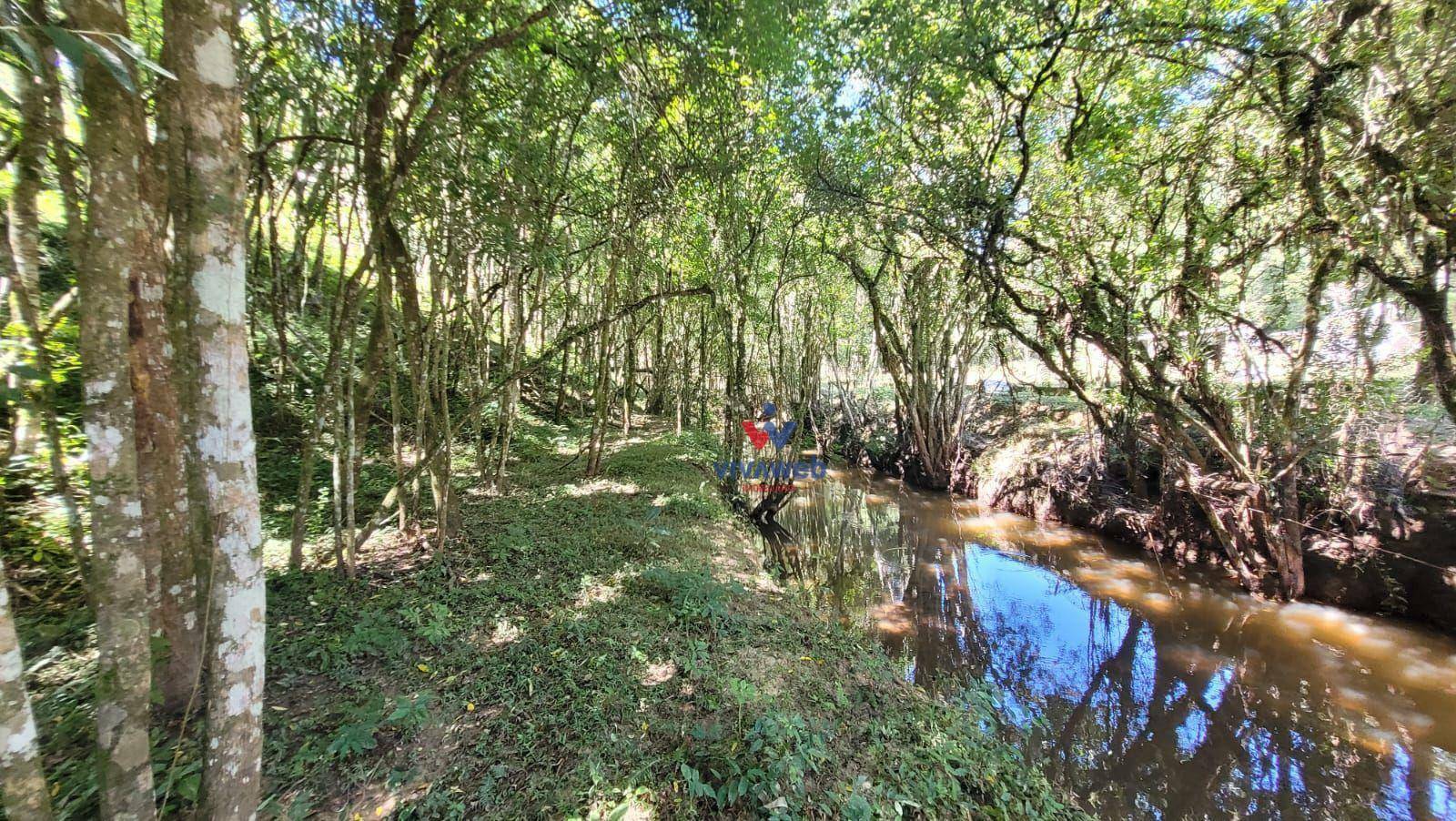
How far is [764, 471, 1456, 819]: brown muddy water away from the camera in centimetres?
379

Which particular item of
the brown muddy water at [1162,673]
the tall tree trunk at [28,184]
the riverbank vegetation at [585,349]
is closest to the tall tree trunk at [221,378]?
the riverbank vegetation at [585,349]

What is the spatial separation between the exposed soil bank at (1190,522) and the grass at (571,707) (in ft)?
19.0

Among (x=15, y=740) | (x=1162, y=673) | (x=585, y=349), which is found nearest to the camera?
(x=15, y=740)

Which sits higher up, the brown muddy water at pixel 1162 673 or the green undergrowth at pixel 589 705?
the green undergrowth at pixel 589 705

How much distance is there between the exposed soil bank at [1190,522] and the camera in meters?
5.46

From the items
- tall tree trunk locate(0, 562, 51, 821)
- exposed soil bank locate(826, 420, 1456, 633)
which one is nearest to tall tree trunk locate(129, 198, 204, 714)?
tall tree trunk locate(0, 562, 51, 821)

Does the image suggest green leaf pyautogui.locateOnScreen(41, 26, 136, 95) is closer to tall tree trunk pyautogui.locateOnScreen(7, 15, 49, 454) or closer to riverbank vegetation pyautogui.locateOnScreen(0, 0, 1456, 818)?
riverbank vegetation pyautogui.locateOnScreen(0, 0, 1456, 818)

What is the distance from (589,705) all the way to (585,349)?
695cm

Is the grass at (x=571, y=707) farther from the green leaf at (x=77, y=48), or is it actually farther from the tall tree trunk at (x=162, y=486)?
the green leaf at (x=77, y=48)

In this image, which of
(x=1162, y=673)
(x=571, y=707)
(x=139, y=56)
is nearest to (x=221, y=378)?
(x=139, y=56)

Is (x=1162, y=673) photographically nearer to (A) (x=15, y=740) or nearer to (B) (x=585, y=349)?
(A) (x=15, y=740)

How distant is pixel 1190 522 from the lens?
24.3 feet

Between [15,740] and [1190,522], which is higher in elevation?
[15,740]

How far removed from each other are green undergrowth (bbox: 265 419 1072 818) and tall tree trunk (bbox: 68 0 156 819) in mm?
785
